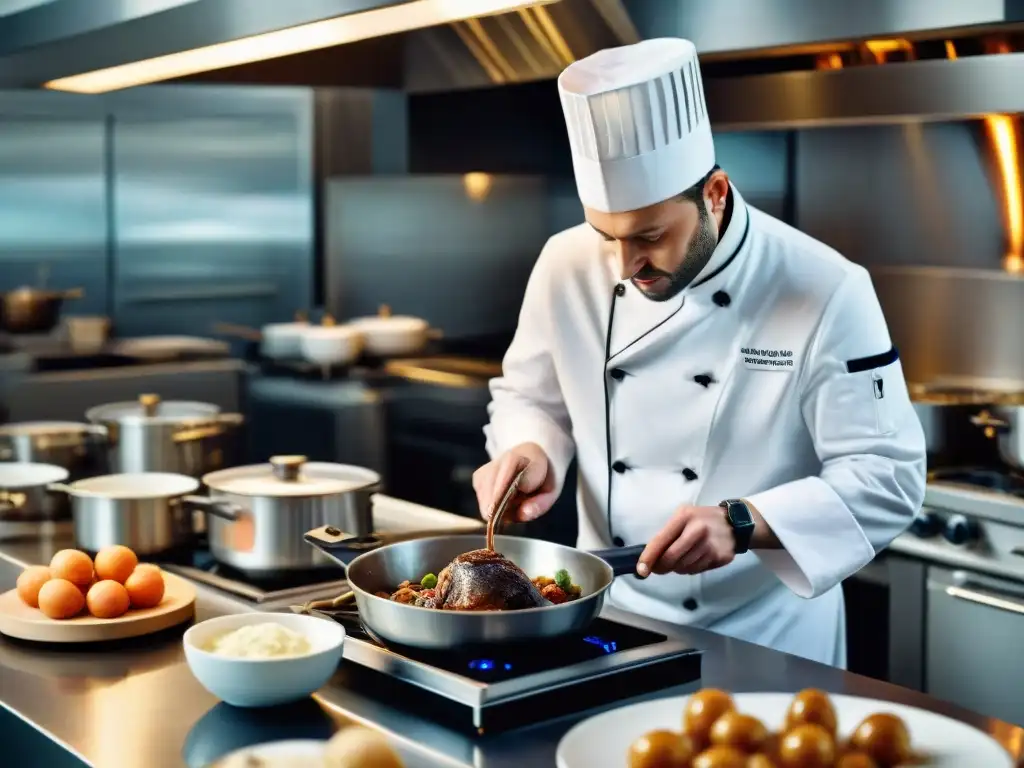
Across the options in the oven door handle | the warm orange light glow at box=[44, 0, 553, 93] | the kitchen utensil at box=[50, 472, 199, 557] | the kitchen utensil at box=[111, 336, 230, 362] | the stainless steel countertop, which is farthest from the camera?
the kitchen utensil at box=[111, 336, 230, 362]

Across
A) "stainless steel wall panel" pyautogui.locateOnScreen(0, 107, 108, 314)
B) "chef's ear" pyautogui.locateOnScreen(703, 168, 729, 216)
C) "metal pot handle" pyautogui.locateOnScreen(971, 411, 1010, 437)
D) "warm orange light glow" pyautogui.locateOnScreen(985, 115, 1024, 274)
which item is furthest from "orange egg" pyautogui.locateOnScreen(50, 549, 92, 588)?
"stainless steel wall panel" pyautogui.locateOnScreen(0, 107, 108, 314)

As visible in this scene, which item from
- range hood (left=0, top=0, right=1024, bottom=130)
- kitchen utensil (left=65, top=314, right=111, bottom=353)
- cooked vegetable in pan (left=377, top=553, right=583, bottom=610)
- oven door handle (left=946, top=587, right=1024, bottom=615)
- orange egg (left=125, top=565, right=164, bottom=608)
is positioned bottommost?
oven door handle (left=946, top=587, right=1024, bottom=615)

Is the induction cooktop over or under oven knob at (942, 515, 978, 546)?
over

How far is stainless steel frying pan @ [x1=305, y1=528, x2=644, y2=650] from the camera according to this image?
5.28 feet

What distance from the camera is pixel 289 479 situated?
2.40 metres

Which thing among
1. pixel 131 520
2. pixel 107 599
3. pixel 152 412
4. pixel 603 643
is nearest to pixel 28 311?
pixel 152 412

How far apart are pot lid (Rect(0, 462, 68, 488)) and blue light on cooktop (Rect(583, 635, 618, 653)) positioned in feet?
4.46

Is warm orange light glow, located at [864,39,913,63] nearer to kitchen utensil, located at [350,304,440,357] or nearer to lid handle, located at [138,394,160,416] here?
lid handle, located at [138,394,160,416]

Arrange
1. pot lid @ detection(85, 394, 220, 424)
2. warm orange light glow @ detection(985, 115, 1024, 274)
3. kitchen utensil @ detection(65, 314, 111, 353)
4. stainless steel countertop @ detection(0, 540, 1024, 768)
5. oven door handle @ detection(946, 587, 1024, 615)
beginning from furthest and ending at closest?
kitchen utensil @ detection(65, 314, 111, 353) → warm orange light glow @ detection(985, 115, 1024, 274) → oven door handle @ detection(946, 587, 1024, 615) → pot lid @ detection(85, 394, 220, 424) → stainless steel countertop @ detection(0, 540, 1024, 768)

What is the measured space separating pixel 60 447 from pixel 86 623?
40.2 inches

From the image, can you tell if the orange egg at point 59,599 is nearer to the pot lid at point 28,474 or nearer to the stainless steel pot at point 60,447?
the pot lid at point 28,474

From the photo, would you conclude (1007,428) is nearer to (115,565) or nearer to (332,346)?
(115,565)

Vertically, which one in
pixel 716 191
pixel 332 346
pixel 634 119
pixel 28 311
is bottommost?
pixel 332 346

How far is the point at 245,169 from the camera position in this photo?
527cm
